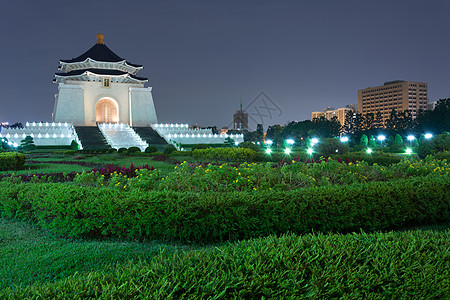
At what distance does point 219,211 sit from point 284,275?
1915mm

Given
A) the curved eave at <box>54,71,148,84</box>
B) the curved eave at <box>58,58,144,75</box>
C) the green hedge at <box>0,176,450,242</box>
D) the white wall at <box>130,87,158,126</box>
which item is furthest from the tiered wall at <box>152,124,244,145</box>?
the green hedge at <box>0,176,450,242</box>

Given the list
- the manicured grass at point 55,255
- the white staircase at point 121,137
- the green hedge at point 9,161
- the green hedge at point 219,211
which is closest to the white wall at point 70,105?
the white staircase at point 121,137

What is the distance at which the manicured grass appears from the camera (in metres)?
3.07

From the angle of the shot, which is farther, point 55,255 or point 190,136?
point 190,136

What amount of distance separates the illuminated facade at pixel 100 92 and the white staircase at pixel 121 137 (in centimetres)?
750

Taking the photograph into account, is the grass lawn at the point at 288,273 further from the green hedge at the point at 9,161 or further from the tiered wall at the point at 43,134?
the tiered wall at the point at 43,134

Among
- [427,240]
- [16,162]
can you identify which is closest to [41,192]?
[427,240]

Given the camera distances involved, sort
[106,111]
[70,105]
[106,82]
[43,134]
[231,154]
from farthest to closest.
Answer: [106,111] < [106,82] < [70,105] < [43,134] < [231,154]

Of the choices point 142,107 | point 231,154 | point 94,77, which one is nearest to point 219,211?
point 231,154

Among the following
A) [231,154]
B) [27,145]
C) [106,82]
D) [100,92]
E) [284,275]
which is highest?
[106,82]

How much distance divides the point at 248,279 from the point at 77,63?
132 ft

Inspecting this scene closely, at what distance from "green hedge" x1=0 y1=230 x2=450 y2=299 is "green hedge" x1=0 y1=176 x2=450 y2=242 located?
1.50 metres

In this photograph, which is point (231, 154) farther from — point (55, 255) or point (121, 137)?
point (121, 137)

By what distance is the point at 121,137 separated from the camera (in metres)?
27.0
